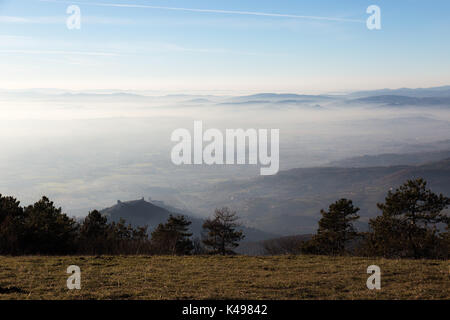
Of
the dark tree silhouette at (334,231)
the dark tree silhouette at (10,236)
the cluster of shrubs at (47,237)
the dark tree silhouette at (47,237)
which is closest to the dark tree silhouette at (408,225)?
the dark tree silhouette at (334,231)

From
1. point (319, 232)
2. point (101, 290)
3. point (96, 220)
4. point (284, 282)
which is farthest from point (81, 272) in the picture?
point (319, 232)

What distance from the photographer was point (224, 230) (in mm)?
50188

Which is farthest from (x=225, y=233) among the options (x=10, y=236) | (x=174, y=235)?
(x=10, y=236)

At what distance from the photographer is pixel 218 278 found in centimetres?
1481

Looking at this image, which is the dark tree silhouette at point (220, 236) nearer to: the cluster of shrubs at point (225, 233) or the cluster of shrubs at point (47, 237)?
the cluster of shrubs at point (225, 233)

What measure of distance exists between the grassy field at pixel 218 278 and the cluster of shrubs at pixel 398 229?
52.1 ft

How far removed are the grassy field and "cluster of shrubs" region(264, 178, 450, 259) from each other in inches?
625

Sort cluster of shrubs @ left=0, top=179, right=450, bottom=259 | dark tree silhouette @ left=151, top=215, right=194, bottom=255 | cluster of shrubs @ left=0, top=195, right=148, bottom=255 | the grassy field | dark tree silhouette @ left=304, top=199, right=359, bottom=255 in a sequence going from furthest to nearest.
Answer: dark tree silhouette @ left=151, top=215, right=194, bottom=255 → dark tree silhouette @ left=304, top=199, right=359, bottom=255 → cluster of shrubs @ left=0, top=179, right=450, bottom=259 → cluster of shrubs @ left=0, top=195, right=148, bottom=255 → the grassy field

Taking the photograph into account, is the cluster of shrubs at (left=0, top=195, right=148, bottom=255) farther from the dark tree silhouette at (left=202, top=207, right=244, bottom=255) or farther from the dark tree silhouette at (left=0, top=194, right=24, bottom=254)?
the dark tree silhouette at (left=202, top=207, right=244, bottom=255)

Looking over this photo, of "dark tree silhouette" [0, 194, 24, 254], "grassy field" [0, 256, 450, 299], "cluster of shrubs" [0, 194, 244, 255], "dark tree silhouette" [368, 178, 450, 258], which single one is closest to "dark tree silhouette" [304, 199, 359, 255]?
"dark tree silhouette" [368, 178, 450, 258]

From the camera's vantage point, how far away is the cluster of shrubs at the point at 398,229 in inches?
1335

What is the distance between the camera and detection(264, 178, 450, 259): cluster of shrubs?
3391cm

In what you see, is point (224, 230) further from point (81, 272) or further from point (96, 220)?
point (81, 272)
